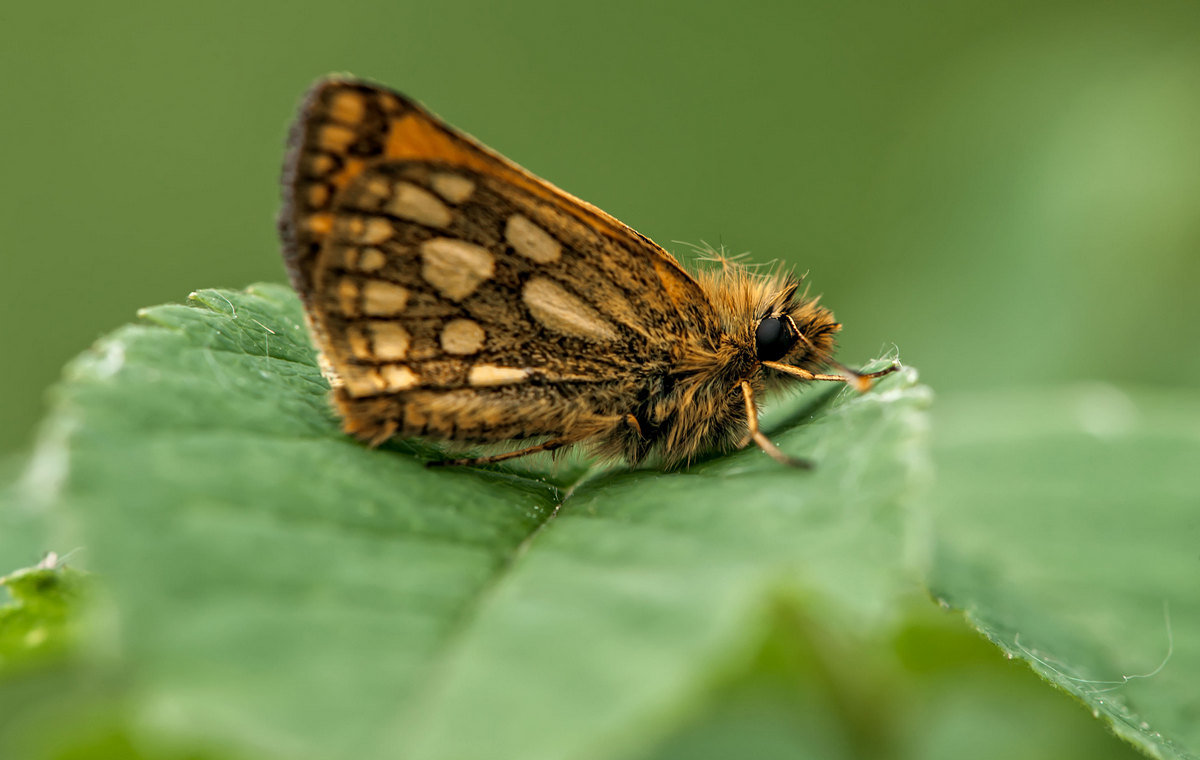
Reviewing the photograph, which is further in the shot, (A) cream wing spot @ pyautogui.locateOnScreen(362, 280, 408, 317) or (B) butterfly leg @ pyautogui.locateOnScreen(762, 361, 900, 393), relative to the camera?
(A) cream wing spot @ pyautogui.locateOnScreen(362, 280, 408, 317)

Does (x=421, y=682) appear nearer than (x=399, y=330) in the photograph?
Yes

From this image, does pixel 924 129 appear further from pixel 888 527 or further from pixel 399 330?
pixel 888 527

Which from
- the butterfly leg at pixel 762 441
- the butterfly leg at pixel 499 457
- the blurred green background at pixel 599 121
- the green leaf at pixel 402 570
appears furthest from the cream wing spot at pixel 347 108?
the blurred green background at pixel 599 121

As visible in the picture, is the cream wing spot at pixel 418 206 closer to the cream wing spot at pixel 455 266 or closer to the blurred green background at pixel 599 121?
the cream wing spot at pixel 455 266

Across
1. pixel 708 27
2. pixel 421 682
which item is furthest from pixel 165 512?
pixel 708 27

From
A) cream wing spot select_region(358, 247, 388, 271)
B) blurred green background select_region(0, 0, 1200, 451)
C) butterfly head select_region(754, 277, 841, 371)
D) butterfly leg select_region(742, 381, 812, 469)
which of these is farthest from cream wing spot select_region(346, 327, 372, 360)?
blurred green background select_region(0, 0, 1200, 451)

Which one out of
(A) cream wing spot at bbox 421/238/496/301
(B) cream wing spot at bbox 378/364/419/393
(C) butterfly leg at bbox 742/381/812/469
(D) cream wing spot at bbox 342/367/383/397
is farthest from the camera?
(A) cream wing spot at bbox 421/238/496/301

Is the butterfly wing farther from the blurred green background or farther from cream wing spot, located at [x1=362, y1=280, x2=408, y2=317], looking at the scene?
the blurred green background
